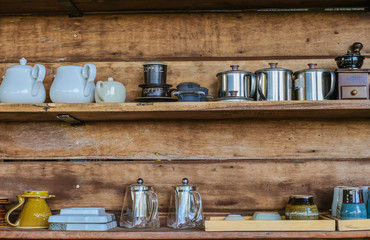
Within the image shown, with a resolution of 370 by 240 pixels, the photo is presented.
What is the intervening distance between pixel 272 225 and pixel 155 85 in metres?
0.66

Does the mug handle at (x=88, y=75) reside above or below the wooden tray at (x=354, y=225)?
above

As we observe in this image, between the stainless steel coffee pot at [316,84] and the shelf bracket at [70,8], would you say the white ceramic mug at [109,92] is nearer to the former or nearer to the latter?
the shelf bracket at [70,8]

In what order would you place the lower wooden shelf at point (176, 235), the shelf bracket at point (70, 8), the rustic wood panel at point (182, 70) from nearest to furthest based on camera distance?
the lower wooden shelf at point (176, 235), the shelf bracket at point (70, 8), the rustic wood panel at point (182, 70)

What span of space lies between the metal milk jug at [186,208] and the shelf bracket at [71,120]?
0.48 meters

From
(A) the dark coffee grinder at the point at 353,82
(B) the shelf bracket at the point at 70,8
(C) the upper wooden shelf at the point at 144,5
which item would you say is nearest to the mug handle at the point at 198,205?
(A) the dark coffee grinder at the point at 353,82

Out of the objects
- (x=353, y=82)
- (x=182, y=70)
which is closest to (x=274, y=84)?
(x=353, y=82)

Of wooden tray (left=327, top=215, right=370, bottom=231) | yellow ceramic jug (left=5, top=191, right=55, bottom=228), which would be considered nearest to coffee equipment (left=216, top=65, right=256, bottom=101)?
wooden tray (left=327, top=215, right=370, bottom=231)

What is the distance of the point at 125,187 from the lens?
5.94ft

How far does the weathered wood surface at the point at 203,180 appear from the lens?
1778 mm

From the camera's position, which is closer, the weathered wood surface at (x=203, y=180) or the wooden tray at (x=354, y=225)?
the wooden tray at (x=354, y=225)

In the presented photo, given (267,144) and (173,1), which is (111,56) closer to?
(173,1)

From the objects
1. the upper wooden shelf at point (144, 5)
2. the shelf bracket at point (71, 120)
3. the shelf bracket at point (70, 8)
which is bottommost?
Answer: the shelf bracket at point (71, 120)

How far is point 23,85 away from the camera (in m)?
1.65

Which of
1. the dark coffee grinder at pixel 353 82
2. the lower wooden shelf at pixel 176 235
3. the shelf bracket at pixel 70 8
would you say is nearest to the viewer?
the lower wooden shelf at pixel 176 235
